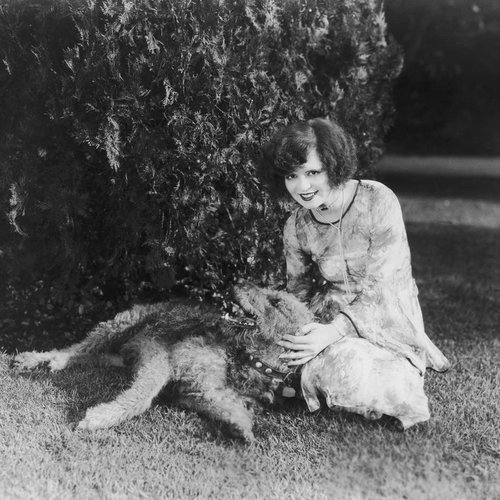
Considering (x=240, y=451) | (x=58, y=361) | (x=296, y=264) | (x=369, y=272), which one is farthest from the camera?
(x=58, y=361)

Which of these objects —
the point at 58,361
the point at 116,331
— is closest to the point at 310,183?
the point at 116,331

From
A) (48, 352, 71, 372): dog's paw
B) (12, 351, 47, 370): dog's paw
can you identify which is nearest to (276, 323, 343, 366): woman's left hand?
(48, 352, 71, 372): dog's paw

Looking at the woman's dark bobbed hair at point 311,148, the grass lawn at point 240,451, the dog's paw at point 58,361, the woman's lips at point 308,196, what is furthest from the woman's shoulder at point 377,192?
the dog's paw at point 58,361

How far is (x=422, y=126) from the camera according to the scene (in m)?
14.9

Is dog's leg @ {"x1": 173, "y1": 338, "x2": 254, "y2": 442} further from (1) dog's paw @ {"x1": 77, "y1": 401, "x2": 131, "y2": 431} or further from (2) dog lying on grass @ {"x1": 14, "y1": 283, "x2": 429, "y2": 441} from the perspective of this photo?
(1) dog's paw @ {"x1": 77, "y1": 401, "x2": 131, "y2": 431}

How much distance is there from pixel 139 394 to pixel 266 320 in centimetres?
73

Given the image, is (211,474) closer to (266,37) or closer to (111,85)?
(111,85)

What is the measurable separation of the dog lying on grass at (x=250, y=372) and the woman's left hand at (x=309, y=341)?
57 mm

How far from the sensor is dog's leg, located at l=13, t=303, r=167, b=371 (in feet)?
12.3

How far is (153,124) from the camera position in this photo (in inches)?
149

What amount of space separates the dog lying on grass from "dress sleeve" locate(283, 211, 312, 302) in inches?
13.3

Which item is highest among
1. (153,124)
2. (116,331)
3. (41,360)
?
(153,124)

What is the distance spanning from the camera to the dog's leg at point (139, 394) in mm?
3025

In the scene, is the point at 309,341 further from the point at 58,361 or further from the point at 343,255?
the point at 58,361
